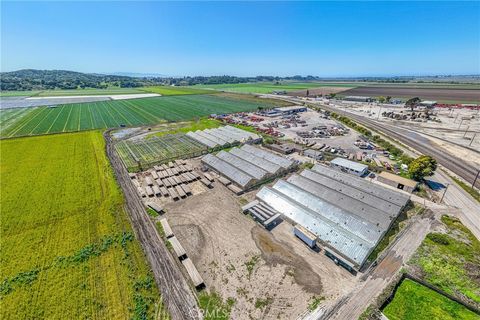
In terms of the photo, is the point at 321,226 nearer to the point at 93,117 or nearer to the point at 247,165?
the point at 247,165

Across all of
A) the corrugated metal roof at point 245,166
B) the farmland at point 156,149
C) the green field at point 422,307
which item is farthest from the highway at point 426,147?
the farmland at point 156,149

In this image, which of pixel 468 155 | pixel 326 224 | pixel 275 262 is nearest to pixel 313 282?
pixel 275 262

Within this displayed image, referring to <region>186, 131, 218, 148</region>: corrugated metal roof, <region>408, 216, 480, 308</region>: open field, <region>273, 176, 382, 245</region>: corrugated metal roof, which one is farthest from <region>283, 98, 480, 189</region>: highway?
<region>186, 131, 218, 148</region>: corrugated metal roof

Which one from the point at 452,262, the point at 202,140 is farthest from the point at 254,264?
the point at 202,140

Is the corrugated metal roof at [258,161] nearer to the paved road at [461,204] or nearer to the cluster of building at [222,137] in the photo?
the cluster of building at [222,137]

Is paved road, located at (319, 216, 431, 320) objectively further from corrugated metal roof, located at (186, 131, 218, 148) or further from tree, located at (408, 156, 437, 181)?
corrugated metal roof, located at (186, 131, 218, 148)
